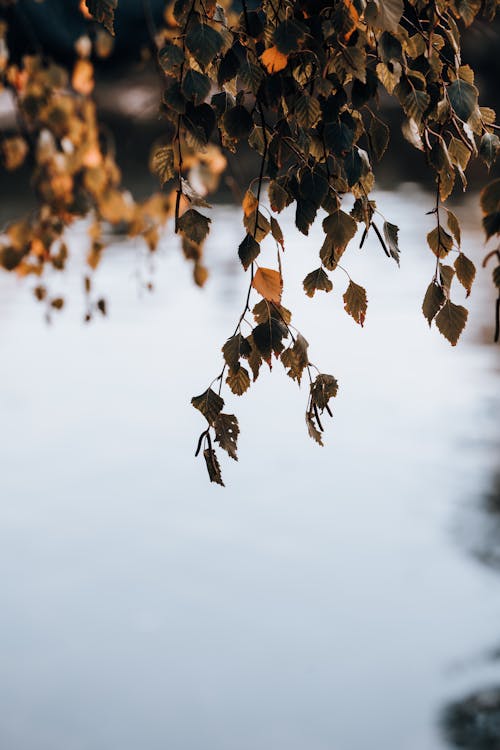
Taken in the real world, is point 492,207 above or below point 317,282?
below

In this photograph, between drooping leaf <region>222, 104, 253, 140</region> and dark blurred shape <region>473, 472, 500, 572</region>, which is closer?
drooping leaf <region>222, 104, 253, 140</region>

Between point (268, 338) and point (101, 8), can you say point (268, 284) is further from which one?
point (101, 8)

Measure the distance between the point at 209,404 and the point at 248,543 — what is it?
6.28 feet

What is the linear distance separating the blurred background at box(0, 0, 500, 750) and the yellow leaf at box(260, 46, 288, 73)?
0.86m

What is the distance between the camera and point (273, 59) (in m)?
0.95

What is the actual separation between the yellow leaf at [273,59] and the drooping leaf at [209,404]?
310mm

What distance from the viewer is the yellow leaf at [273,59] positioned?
3.11 feet

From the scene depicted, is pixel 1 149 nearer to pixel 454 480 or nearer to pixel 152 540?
pixel 152 540

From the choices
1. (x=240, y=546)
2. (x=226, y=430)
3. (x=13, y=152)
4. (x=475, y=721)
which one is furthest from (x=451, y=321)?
(x=240, y=546)

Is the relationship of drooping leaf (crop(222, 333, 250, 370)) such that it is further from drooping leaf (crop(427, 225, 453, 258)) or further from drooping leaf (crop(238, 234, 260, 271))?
drooping leaf (crop(427, 225, 453, 258))

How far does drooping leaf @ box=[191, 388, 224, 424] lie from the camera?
3.47 feet

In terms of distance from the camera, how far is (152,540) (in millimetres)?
2979

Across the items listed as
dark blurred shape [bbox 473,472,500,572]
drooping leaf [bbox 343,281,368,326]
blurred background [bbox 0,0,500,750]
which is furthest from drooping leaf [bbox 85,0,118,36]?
dark blurred shape [bbox 473,472,500,572]

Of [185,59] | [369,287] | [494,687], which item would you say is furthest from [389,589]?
[369,287]
